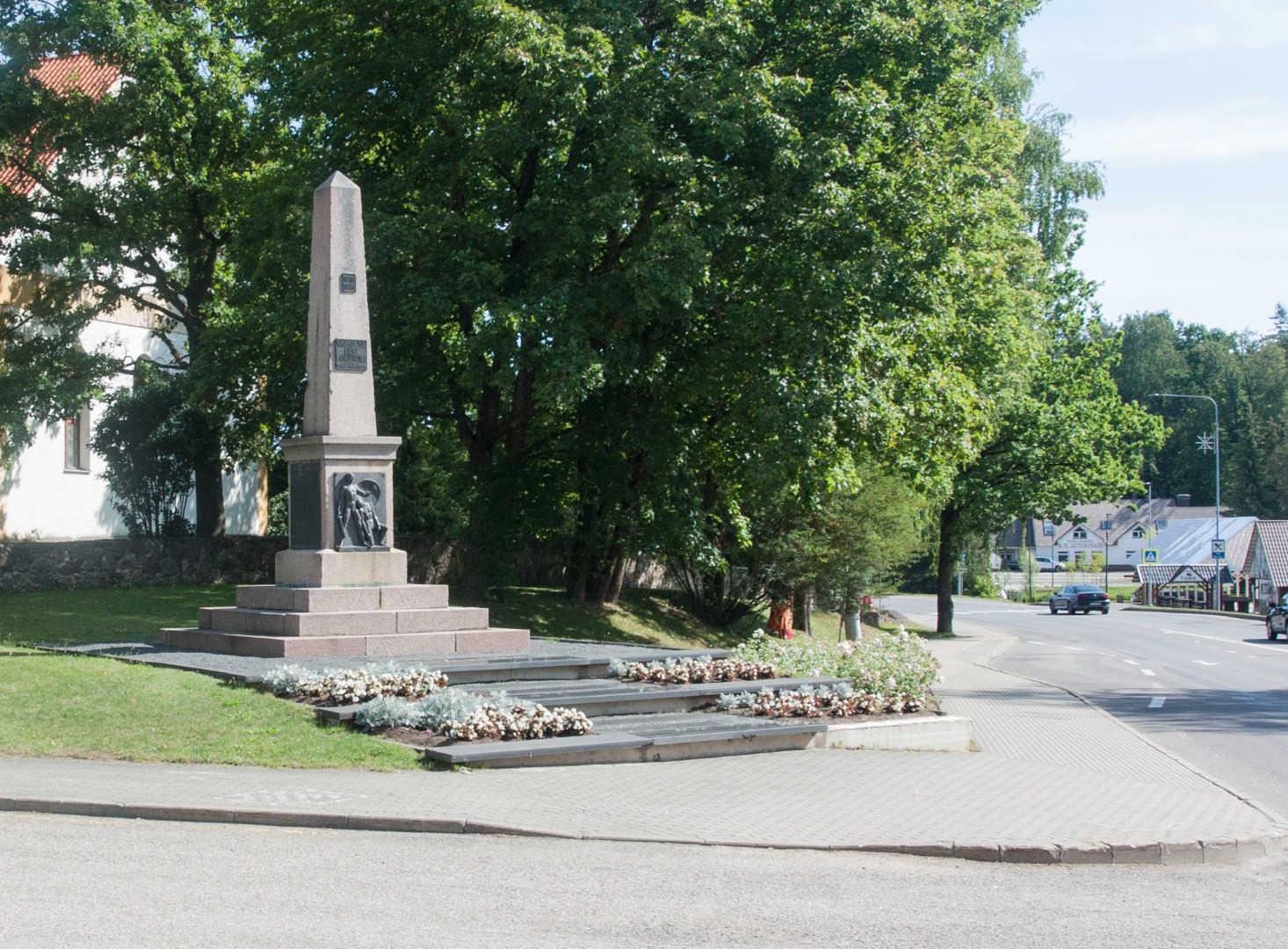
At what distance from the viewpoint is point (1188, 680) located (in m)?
24.8

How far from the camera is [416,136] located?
2294 centimetres

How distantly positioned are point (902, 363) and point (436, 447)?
1619cm

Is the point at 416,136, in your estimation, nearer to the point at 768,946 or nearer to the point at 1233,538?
the point at 768,946

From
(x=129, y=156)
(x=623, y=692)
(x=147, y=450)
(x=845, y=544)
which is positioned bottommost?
(x=623, y=692)

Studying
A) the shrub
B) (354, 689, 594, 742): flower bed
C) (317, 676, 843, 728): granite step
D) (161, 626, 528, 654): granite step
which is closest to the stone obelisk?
(161, 626, 528, 654): granite step

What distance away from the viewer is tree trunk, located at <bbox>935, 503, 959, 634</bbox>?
143ft

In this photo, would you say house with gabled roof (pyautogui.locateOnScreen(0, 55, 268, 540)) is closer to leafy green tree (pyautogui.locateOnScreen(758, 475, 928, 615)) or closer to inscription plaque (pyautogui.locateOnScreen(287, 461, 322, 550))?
leafy green tree (pyautogui.locateOnScreen(758, 475, 928, 615))

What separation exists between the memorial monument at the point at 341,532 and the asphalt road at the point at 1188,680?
27.1ft

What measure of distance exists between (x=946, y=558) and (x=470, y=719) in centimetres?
3663

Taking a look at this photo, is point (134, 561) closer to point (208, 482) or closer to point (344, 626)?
point (208, 482)

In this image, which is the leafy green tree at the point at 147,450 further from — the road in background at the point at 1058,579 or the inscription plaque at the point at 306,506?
the road in background at the point at 1058,579

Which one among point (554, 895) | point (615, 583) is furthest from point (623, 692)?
point (615, 583)

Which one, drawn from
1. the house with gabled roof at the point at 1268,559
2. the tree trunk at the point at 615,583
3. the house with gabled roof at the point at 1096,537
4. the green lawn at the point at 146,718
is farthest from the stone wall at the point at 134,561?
the house with gabled roof at the point at 1096,537

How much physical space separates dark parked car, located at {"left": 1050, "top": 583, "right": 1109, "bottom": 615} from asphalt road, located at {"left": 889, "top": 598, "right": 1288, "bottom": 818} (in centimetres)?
894
